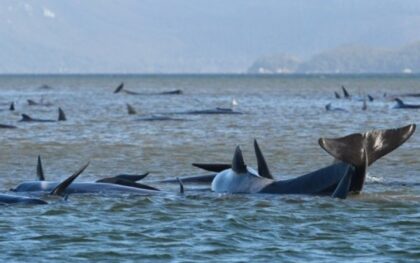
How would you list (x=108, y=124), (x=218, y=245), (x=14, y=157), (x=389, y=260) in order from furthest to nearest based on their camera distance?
(x=108, y=124), (x=14, y=157), (x=218, y=245), (x=389, y=260)

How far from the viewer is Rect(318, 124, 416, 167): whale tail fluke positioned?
16328 mm

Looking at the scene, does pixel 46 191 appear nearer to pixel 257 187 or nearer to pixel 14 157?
pixel 257 187

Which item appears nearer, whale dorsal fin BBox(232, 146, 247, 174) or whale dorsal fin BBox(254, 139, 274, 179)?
whale dorsal fin BBox(232, 146, 247, 174)

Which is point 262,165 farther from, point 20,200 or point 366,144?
point 20,200

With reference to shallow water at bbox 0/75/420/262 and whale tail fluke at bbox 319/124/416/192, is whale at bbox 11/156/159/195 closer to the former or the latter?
shallow water at bbox 0/75/420/262

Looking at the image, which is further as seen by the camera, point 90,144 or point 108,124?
point 108,124

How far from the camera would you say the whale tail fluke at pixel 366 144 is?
1633 centimetres

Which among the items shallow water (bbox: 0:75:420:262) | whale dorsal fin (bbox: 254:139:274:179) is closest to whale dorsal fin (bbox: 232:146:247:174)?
whale dorsal fin (bbox: 254:139:274:179)

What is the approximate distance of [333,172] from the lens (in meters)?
Result: 17.6

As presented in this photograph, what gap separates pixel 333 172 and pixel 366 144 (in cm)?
107

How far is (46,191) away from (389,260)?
657 cm

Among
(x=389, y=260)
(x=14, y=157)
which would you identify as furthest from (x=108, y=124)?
(x=389, y=260)

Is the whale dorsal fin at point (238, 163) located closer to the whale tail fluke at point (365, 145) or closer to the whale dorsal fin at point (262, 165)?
the whale dorsal fin at point (262, 165)

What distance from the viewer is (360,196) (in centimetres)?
1812
